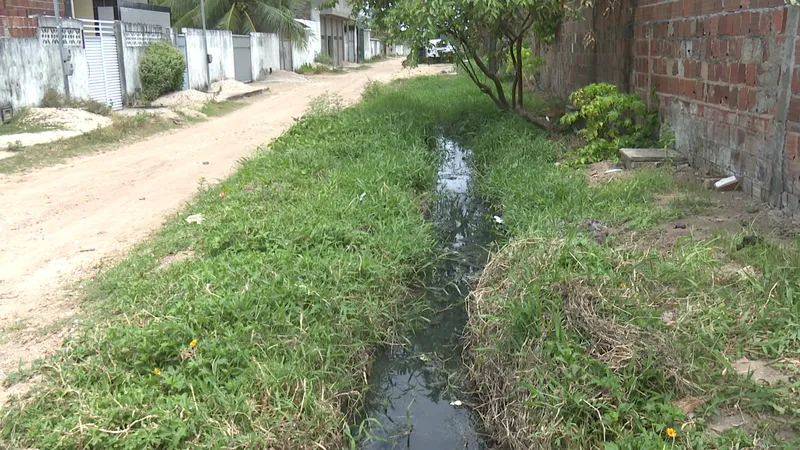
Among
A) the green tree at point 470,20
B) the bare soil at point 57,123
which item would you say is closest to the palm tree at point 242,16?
the bare soil at point 57,123

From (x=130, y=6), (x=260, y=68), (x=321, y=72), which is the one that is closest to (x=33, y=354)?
(x=130, y=6)

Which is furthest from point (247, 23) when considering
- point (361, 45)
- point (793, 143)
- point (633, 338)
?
point (633, 338)

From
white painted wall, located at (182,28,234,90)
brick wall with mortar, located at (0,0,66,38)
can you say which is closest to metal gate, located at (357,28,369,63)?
white painted wall, located at (182,28,234,90)

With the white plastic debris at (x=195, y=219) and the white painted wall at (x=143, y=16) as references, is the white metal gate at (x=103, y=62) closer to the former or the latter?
the white painted wall at (x=143, y=16)

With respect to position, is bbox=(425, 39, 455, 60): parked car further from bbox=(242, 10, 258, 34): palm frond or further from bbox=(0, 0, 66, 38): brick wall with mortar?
bbox=(242, 10, 258, 34): palm frond

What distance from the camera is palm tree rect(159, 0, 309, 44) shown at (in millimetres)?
25125

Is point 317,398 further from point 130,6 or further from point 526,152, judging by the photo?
point 130,6

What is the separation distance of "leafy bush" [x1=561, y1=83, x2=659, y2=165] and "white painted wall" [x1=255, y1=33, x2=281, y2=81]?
18.8 metres

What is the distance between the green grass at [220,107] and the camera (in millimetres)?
15075

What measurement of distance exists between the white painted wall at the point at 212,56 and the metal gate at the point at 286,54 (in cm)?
657

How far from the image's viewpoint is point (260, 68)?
2575 cm

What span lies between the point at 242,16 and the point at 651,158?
896 inches

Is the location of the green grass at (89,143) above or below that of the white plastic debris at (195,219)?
above

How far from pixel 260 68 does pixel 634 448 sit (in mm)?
24885
